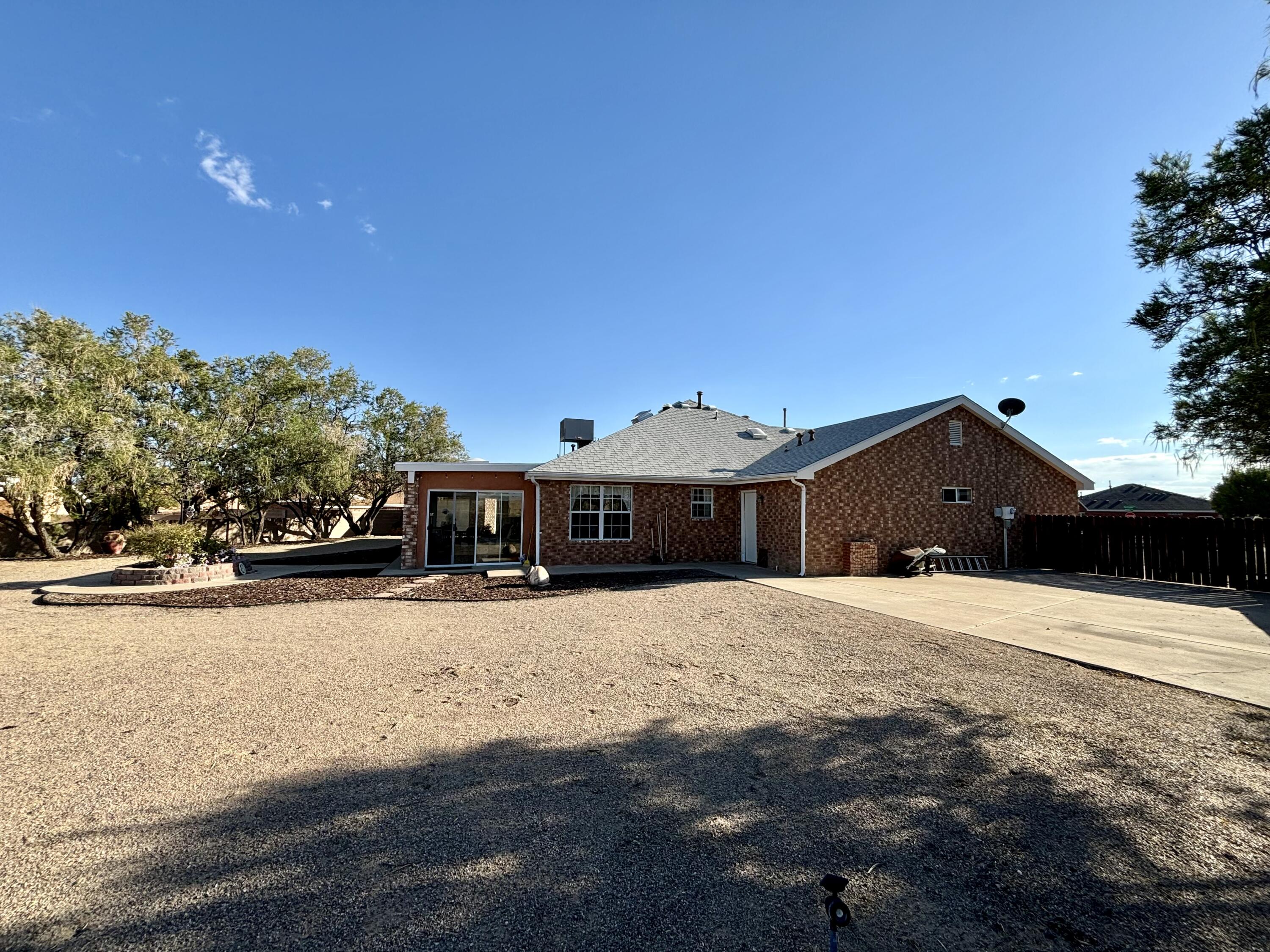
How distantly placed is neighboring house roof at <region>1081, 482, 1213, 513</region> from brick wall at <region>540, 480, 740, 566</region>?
67.1 ft

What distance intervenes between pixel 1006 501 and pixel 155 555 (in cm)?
2272

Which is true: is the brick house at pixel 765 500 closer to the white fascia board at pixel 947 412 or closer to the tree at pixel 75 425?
the white fascia board at pixel 947 412

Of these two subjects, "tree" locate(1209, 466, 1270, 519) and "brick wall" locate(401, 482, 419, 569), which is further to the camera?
"tree" locate(1209, 466, 1270, 519)

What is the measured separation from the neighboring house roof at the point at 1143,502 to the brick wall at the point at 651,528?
67.1 feet

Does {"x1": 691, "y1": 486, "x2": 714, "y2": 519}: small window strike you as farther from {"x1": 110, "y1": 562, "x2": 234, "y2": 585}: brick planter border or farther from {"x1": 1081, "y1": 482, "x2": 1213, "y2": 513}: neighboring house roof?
{"x1": 1081, "y1": 482, "x2": 1213, "y2": 513}: neighboring house roof

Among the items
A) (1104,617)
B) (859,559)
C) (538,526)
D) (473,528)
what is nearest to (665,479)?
(538,526)

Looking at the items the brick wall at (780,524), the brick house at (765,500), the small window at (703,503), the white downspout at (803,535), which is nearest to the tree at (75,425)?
the brick house at (765,500)

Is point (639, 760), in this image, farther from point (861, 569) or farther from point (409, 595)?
point (861, 569)

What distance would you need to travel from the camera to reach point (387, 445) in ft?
96.4

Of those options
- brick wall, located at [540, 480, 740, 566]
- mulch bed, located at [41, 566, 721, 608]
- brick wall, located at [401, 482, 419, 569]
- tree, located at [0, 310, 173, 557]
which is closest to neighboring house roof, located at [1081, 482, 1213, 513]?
brick wall, located at [540, 480, 740, 566]

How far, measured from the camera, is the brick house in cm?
1421

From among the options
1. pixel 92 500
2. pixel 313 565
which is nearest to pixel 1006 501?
pixel 313 565

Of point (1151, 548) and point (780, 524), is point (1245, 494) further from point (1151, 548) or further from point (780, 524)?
point (780, 524)

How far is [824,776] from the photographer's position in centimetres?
340
